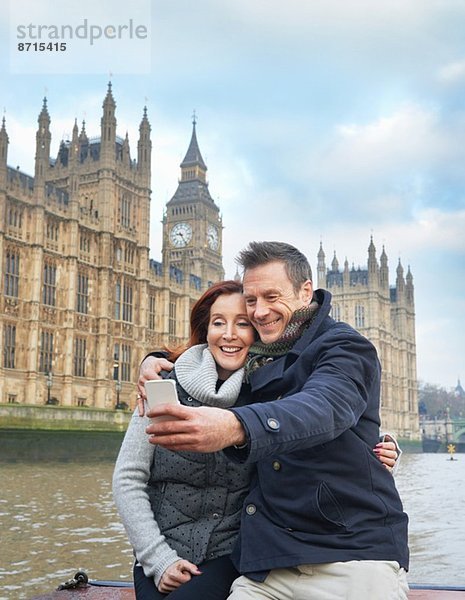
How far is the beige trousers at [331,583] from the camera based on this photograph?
2.03 metres

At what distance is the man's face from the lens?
2.46 meters

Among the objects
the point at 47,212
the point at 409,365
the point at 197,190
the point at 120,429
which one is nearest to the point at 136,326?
the point at 47,212

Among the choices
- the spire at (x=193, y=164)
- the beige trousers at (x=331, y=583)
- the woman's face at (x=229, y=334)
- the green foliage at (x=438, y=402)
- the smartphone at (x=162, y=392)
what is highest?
the spire at (x=193, y=164)

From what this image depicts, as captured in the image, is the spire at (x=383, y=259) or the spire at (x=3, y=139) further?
the spire at (x=383, y=259)

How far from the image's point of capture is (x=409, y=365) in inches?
3339

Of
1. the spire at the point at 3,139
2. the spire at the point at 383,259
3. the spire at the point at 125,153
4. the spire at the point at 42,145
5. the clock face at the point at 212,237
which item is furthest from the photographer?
the spire at the point at 383,259

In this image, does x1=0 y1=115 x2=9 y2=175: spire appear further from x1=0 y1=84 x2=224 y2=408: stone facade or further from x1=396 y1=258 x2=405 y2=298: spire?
x1=396 y1=258 x2=405 y2=298: spire

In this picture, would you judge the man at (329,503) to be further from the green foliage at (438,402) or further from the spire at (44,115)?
the green foliage at (438,402)

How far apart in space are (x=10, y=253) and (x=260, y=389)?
3110 centimetres

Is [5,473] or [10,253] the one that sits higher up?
[10,253]

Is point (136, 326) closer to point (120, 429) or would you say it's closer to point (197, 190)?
point (120, 429)

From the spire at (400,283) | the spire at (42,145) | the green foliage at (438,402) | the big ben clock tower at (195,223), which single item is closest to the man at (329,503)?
the spire at (42,145)

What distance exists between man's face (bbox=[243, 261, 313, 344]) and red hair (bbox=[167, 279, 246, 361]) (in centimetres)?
25

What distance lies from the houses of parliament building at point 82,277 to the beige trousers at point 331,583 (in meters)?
29.2
